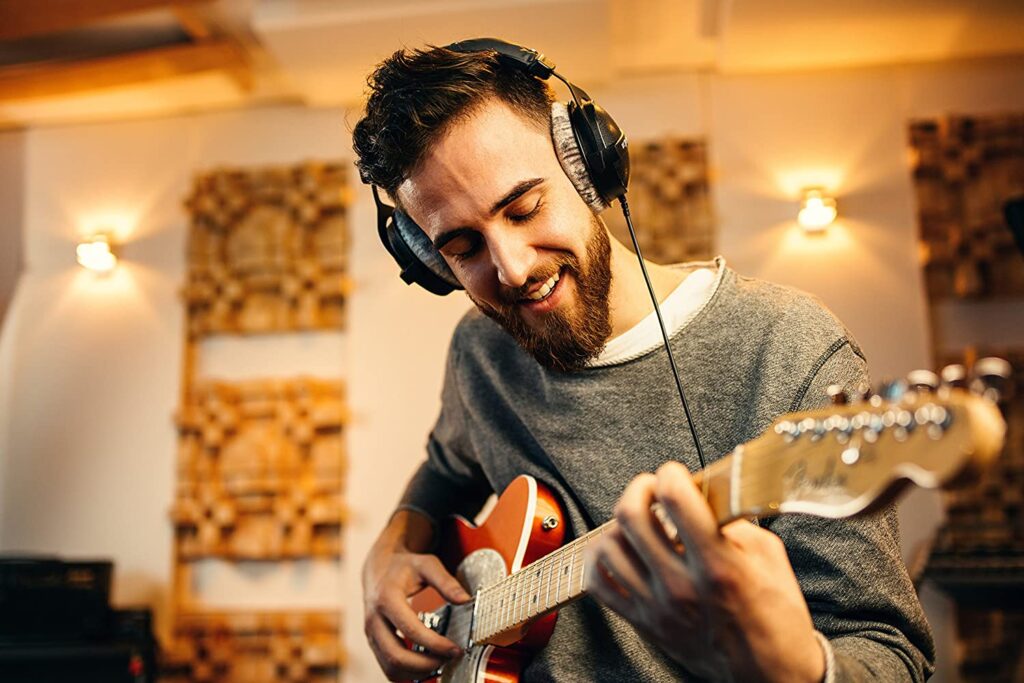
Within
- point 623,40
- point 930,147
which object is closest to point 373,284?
point 623,40

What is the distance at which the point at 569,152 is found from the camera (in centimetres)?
128

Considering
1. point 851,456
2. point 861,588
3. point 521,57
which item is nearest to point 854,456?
point 851,456

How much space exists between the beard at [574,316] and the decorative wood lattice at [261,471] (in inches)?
105

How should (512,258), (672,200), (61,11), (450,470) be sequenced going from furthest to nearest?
(672,200) < (61,11) < (450,470) < (512,258)

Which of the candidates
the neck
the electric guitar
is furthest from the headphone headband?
the electric guitar

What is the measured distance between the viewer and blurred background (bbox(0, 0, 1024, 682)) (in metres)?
3.45

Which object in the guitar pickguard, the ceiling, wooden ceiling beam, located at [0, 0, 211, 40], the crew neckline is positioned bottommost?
the guitar pickguard

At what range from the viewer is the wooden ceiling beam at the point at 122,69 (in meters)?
3.64

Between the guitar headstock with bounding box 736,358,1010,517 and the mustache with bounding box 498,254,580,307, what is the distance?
1.81 ft

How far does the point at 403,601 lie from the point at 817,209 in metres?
2.90

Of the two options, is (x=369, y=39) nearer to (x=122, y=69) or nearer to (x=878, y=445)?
(x=122, y=69)

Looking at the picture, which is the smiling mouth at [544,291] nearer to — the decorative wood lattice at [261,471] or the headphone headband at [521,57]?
the headphone headband at [521,57]

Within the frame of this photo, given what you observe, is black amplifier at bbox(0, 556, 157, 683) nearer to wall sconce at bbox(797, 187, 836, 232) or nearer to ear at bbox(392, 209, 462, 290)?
ear at bbox(392, 209, 462, 290)

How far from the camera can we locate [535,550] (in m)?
1.23
